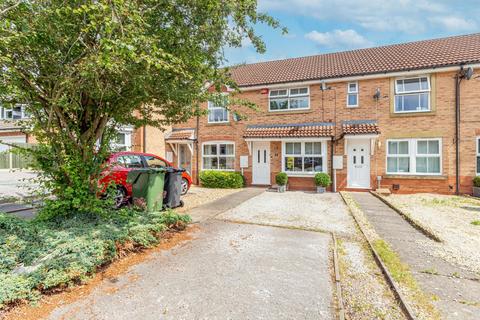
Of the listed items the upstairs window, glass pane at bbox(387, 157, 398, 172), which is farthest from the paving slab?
the upstairs window

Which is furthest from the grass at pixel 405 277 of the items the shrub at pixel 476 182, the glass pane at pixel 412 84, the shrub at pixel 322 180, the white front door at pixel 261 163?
the glass pane at pixel 412 84

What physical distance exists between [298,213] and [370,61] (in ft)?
32.5

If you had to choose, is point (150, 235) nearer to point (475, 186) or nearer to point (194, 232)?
point (194, 232)

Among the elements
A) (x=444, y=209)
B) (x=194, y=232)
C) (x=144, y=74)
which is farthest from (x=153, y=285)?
(x=444, y=209)

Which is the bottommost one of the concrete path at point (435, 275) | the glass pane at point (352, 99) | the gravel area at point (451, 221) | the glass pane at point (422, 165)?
the concrete path at point (435, 275)

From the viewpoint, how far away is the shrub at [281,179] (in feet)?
41.6

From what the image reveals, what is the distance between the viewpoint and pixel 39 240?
389 centimetres

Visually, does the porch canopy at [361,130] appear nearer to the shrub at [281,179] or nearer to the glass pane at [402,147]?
the glass pane at [402,147]

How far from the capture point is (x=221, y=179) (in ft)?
45.7

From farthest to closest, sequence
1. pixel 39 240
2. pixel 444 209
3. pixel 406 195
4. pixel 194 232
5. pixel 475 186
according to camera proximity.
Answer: pixel 406 195, pixel 475 186, pixel 444 209, pixel 194 232, pixel 39 240

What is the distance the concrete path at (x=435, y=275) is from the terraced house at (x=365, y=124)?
568 centimetres

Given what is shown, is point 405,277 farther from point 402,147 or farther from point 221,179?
point 221,179

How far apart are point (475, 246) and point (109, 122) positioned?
7.83 metres

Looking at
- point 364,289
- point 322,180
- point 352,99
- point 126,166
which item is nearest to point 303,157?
point 322,180
